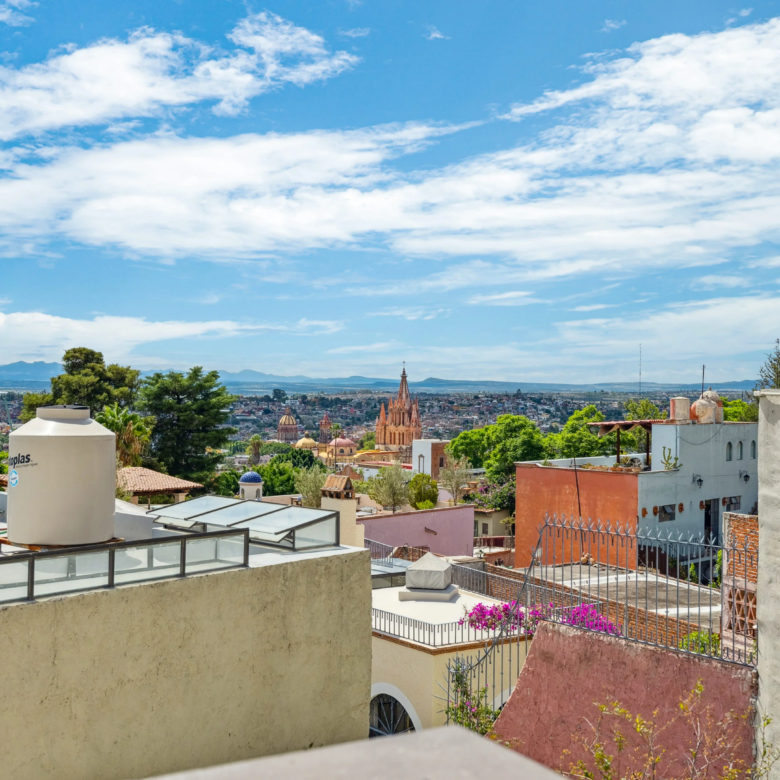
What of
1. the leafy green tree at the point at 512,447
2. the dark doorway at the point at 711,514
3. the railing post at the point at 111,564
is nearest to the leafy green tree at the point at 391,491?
the leafy green tree at the point at 512,447

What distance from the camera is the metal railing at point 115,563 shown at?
5.36m

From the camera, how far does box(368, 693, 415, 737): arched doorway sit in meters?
12.7

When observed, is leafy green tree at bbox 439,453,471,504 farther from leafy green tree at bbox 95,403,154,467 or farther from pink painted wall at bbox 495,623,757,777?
pink painted wall at bbox 495,623,757,777

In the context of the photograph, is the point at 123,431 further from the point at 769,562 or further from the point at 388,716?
the point at 769,562

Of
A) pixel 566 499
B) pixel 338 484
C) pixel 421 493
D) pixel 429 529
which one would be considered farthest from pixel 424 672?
pixel 421 493

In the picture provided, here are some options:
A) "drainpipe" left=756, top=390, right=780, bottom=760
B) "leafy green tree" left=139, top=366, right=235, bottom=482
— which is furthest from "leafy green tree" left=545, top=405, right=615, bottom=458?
"drainpipe" left=756, top=390, right=780, bottom=760

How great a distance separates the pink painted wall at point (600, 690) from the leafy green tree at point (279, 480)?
45596 mm

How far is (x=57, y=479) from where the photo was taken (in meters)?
6.59

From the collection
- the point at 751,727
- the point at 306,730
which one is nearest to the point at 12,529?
the point at 306,730

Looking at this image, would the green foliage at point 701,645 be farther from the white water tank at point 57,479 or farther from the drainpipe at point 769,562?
the white water tank at point 57,479

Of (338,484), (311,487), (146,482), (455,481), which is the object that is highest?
(338,484)

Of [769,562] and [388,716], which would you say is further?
[388,716]

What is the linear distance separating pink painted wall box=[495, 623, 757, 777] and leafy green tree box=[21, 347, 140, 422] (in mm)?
37065

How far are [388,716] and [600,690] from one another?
575 centimetres
